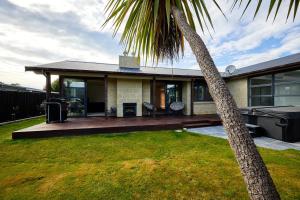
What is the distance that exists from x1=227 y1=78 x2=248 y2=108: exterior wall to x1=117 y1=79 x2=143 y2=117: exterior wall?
22.4 ft

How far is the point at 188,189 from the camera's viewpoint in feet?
7.97

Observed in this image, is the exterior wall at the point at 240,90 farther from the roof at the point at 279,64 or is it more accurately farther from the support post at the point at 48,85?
the support post at the point at 48,85

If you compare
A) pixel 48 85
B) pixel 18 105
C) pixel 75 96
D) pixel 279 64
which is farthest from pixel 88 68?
pixel 279 64

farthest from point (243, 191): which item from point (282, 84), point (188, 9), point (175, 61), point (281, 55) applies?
point (281, 55)

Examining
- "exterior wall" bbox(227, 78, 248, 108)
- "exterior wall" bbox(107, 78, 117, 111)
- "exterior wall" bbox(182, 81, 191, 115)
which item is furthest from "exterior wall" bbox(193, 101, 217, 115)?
"exterior wall" bbox(107, 78, 117, 111)

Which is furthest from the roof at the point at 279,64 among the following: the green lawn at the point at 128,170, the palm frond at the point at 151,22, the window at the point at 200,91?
the palm frond at the point at 151,22

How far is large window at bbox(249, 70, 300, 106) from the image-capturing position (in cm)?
710

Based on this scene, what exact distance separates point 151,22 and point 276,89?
28.7 ft

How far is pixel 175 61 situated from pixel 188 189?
2.34 meters

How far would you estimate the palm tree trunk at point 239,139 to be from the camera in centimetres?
98

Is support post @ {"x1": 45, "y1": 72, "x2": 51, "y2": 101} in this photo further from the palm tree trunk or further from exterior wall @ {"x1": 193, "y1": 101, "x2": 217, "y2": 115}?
exterior wall @ {"x1": 193, "y1": 101, "x2": 217, "y2": 115}

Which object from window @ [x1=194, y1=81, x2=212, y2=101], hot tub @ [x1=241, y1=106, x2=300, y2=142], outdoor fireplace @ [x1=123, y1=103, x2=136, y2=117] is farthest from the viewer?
Result: window @ [x1=194, y1=81, x2=212, y2=101]

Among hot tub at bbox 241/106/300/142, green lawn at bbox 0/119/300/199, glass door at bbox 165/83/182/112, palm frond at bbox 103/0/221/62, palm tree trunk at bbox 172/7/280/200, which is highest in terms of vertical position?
palm frond at bbox 103/0/221/62

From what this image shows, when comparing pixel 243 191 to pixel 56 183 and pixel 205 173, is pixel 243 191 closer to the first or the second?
pixel 205 173
